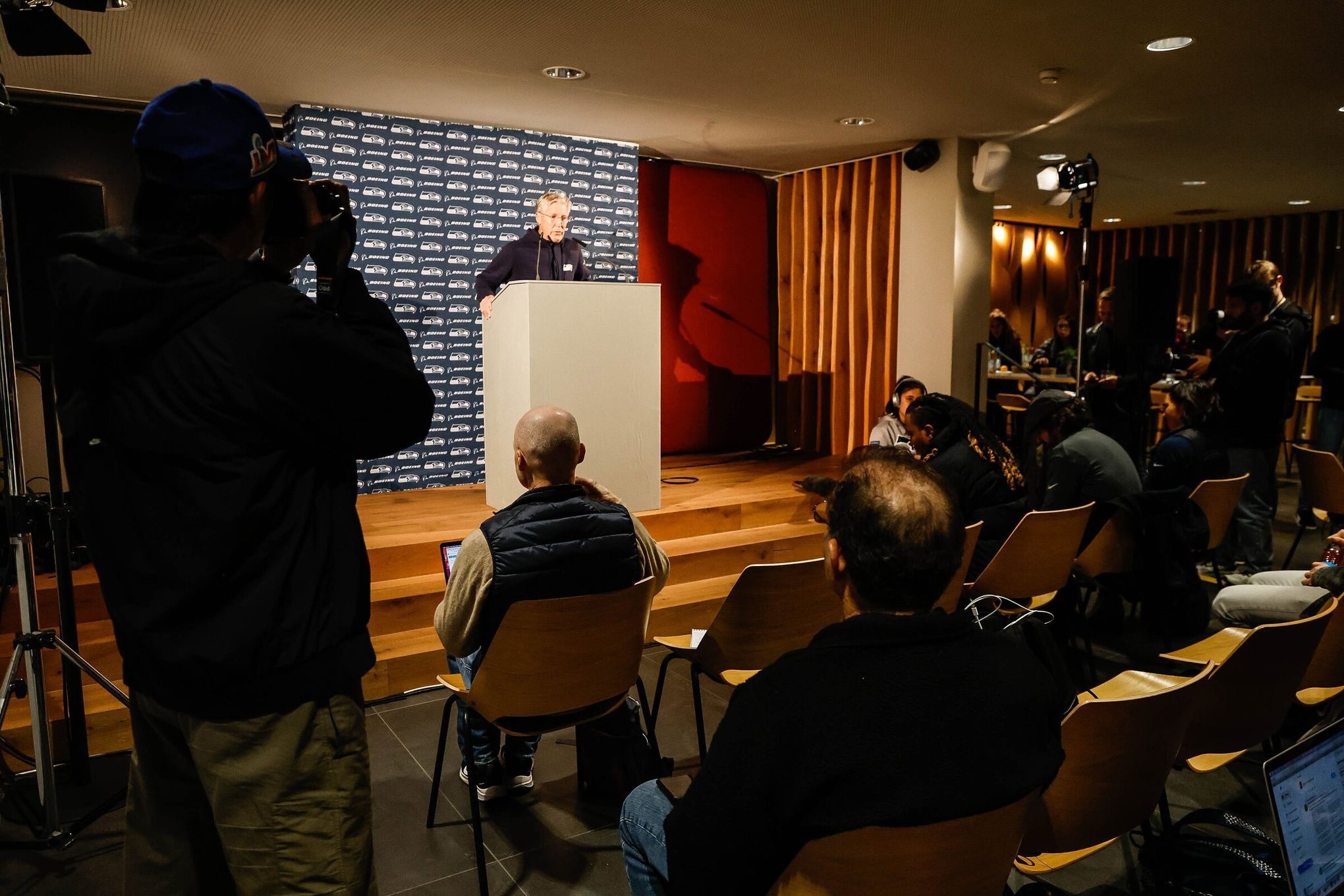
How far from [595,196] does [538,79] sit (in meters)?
1.70

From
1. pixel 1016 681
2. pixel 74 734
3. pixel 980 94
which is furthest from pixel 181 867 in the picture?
pixel 980 94

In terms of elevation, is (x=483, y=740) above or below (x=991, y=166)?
below

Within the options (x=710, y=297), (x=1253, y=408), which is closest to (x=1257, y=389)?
(x=1253, y=408)

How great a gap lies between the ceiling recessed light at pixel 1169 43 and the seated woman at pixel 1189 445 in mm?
1754

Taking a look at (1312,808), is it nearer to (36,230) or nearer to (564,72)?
(36,230)

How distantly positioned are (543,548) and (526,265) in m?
3.89

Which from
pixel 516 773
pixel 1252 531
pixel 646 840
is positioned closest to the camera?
pixel 646 840

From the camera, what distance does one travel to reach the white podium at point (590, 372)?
421cm

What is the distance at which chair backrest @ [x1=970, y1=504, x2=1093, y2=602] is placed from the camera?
11.5ft

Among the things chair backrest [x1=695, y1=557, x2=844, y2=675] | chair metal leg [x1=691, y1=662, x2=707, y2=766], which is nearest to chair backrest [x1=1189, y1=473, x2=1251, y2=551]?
chair backrest [x1=695, y1=557, x2=844, y2=675]

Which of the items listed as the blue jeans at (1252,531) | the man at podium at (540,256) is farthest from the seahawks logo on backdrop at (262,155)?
the blue jeans at (1252,531)

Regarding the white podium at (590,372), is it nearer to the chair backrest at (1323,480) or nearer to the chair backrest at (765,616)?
the chair backrest at (765,616)

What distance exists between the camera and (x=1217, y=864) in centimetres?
216

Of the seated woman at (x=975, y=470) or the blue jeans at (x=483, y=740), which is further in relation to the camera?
the seated woman at (x=975, y=470)
